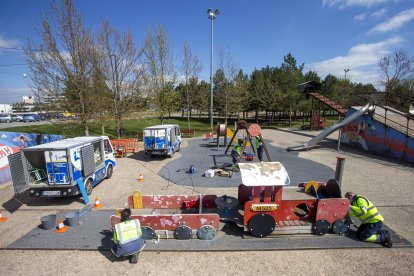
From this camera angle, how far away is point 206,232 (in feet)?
21.9

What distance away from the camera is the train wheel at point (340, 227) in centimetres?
676

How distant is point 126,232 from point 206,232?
2260 mm

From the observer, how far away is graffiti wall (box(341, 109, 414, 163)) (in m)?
15.7

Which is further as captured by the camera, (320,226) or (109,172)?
(109,172)

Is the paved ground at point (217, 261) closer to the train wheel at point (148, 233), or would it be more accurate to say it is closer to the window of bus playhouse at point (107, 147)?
the train wheel at point (148, 233)

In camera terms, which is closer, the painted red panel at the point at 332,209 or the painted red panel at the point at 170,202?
the painted red panel at the point at 332,209

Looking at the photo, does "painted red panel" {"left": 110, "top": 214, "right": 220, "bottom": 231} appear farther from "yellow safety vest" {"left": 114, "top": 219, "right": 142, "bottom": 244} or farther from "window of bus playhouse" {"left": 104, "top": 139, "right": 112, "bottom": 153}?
"window of bus playhouse" {"left": 104, "top": 139, "right": 112, "bottom": 153}

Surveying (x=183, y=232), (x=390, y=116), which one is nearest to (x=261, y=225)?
(x=183, y=232)

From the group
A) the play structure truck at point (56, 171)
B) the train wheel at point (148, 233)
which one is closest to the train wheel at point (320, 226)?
the train wheel at point (148, 233)

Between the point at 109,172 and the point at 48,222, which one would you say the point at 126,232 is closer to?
the point at 48,222

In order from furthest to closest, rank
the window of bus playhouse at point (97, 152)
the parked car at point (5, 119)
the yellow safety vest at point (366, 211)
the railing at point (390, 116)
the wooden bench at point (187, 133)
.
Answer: the parked car at point (5, 119) → the wooden bench at point (187, 133) → the railing at point (390, 116) → the window of bus playhouse at point (97, 152) → the yellow safety vest at point (366, 211)

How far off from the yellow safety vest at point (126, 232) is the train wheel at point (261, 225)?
3.16m

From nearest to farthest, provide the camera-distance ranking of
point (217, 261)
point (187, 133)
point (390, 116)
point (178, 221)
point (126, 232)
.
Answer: point (126, 232) < point (217, 261) < point (178, 221) < point (390, 116) < point (187, 133)

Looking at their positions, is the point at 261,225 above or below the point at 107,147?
below
